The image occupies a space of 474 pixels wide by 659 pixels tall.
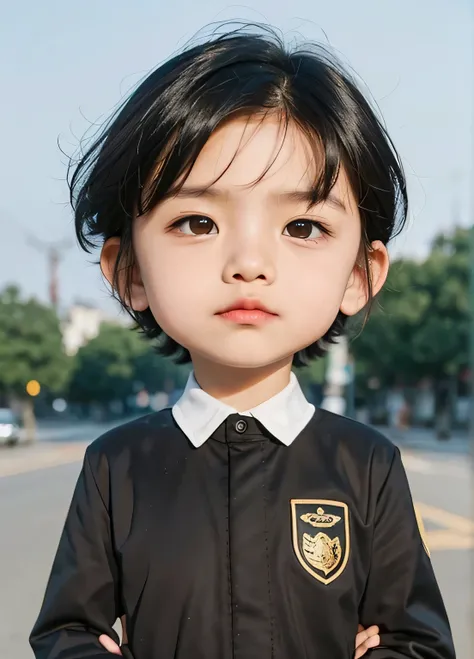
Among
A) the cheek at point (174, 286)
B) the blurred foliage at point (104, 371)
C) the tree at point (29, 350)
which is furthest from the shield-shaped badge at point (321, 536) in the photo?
→ the blurred foliage at point (104, 371)

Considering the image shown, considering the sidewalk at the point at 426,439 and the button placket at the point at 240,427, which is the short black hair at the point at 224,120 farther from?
the sidewalk at the point at 426,439

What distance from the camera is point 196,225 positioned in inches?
35.9

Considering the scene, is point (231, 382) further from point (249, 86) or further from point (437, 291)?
point (437, 291)

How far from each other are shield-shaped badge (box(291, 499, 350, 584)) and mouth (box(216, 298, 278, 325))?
0.21 metres

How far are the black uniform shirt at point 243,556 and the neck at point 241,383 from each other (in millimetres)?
45

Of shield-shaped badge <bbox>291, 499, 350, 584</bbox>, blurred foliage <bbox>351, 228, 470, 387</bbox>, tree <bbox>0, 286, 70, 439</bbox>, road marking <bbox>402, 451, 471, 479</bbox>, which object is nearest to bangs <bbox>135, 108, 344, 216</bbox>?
shield-shaped badge <bbox>291, 499, 350, 584</bbox>

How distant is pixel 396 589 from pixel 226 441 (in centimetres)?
25

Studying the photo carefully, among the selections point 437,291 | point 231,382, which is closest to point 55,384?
point 437,291

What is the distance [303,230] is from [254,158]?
10 centimetres

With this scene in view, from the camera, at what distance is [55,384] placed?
11.8m

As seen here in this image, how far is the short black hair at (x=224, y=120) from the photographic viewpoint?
0.91 meters

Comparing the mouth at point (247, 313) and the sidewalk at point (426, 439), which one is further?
the sidewalk at point (426, 439)

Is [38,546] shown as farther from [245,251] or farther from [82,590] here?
[245,251]

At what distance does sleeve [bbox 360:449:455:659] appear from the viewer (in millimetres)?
918
